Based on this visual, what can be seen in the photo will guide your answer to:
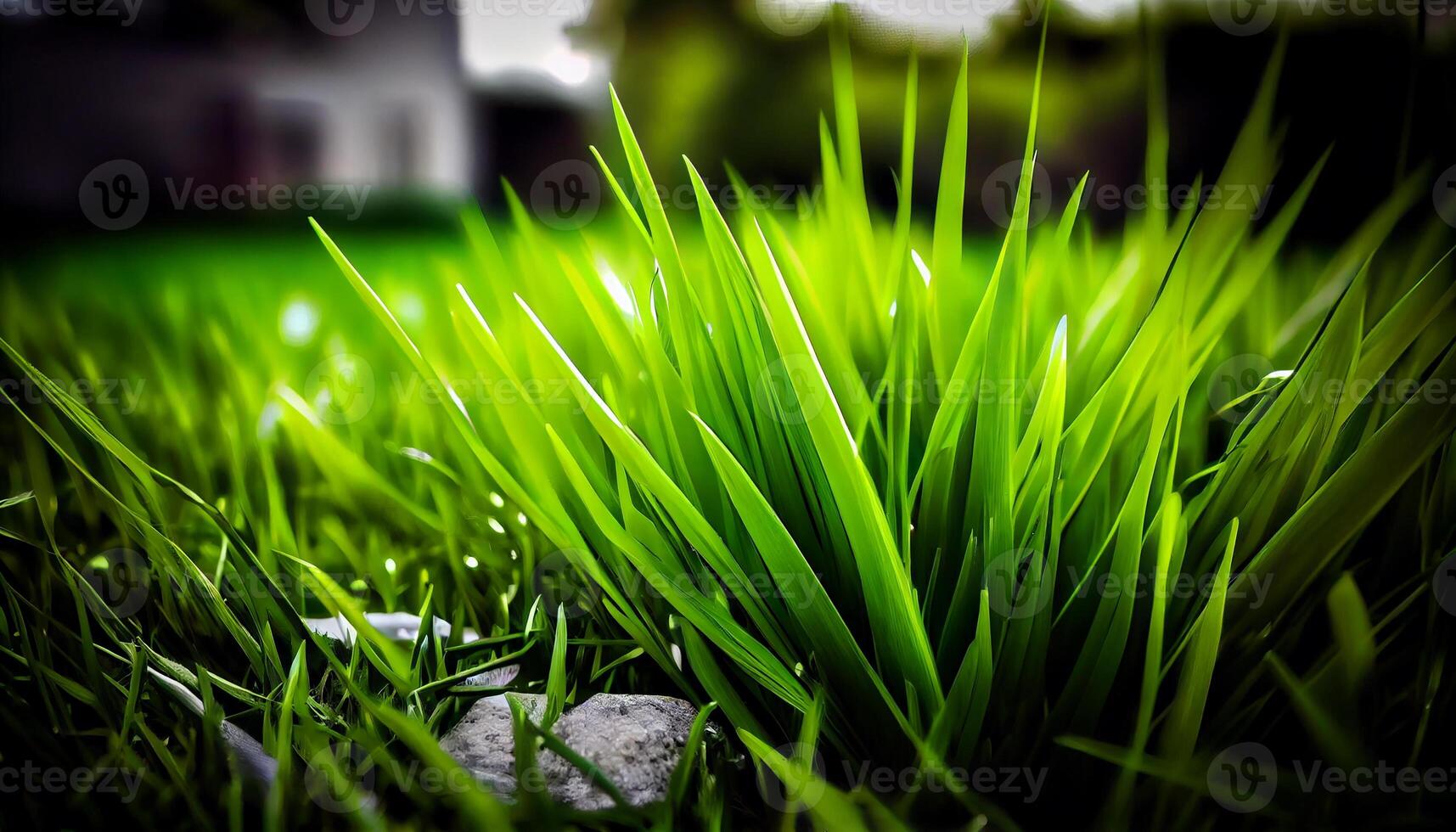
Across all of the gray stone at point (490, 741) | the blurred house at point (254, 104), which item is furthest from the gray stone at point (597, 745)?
the blurred house at point (254, 104)

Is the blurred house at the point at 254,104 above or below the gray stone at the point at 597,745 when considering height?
above

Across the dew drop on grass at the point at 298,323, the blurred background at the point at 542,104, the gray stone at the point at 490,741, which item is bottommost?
the gray stone at the point at 490,741

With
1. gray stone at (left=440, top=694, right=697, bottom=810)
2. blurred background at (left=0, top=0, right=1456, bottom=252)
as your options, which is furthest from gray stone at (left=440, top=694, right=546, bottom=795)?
blurred background at (left=0, top=0, right=1456, bottom=252)

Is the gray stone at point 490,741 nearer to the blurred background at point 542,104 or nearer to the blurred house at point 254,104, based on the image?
the blurred background at point 542,104

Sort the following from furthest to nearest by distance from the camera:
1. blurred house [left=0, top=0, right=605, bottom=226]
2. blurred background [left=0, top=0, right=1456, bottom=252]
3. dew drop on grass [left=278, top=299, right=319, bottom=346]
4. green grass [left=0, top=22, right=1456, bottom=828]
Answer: blurred house [left=0, top=0, right=605, bottom=226]
blurred background [left=0, top=0, right=1456, bottom=252]
dew drop on grass [left=278, top=299, right=319, bottom=346]
green grass [left=0, top=22, right=1456, bottom=828]

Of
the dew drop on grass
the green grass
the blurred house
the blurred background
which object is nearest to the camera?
the green grass

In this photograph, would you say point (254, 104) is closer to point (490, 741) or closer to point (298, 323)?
point (298, 323)

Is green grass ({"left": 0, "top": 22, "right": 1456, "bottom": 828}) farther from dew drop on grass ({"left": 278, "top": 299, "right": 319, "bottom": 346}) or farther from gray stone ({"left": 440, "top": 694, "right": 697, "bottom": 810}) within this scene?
dew drop on grass ({"left": 278, "top": 299, "right": 319, "bottom": 346})
